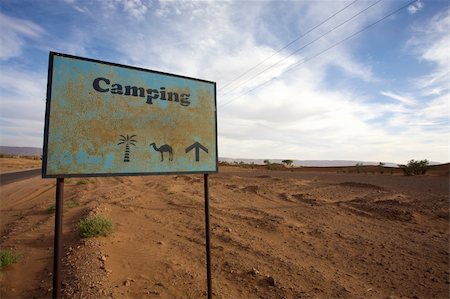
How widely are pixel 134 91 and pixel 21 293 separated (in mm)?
3364

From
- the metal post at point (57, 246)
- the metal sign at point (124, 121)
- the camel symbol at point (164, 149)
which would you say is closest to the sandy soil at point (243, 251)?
the metal post at point (57, 246)

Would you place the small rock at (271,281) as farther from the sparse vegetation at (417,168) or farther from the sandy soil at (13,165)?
the sandy soil at (13,165)

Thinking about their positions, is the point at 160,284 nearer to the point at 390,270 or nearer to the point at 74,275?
the point at 74,275

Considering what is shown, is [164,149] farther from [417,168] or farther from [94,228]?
[417,168]

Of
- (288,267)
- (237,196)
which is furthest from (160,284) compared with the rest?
(237,196)

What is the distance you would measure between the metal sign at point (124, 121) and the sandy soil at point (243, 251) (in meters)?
1.99

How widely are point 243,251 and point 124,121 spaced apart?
13.4ft

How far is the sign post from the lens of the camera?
120 inches

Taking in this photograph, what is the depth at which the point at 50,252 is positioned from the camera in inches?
225

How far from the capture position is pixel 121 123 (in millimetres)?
3514

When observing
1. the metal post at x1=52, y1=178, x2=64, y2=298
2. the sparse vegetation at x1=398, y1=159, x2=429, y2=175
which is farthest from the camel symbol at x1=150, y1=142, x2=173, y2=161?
the sparse vegetation at x1=398, y1=159, x2=429, y2=175

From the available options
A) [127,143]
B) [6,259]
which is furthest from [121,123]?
[6,259]

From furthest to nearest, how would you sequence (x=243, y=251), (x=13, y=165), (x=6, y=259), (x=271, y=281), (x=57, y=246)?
(x=13, y=165), (x=243, y=251), (x=6, y=259), (x=271, y=281), (x=57, y=246)

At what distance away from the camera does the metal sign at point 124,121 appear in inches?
121
